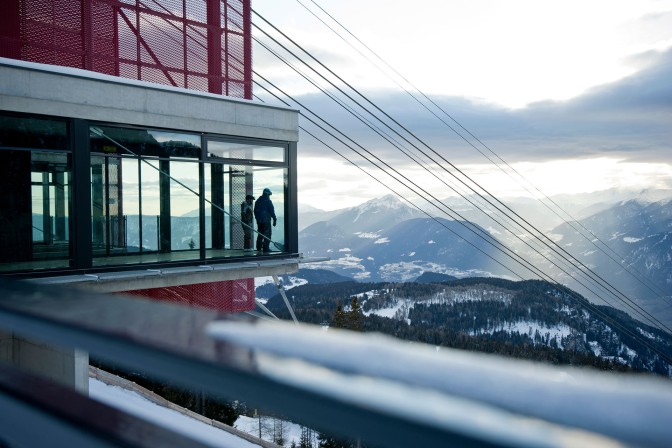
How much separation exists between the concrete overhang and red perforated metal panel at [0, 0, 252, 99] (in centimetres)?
537

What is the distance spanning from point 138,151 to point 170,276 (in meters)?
2.98

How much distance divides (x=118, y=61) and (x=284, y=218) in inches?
240

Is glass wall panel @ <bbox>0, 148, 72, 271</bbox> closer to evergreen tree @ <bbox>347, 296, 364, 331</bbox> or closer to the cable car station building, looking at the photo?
the cable car station building

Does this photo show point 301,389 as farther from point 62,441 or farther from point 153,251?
point 153,251

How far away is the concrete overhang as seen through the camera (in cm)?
1341

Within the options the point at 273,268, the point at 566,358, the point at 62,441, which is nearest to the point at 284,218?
the point at 273,268

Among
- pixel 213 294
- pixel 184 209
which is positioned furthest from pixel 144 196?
pixel 213 294

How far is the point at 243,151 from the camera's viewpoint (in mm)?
16969

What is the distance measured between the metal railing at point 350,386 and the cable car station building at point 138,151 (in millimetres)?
11946

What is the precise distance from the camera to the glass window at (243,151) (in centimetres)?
1636

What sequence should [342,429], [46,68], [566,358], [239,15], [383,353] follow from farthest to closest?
1. [566,358]
2. [239,15]
3. [46,68]
4. [383,353]
5. [342,429]

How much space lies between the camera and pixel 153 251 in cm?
1499

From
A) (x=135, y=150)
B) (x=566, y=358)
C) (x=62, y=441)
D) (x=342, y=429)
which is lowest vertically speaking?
(x=566, y=358)

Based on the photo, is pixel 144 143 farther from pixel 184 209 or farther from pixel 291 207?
pixel 291 207
